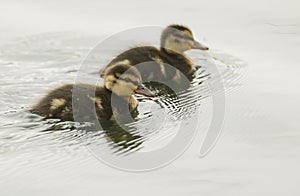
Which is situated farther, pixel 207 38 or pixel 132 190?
pixel 207 38

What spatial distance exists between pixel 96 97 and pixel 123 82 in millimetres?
161

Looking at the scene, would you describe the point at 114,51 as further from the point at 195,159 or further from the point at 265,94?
the point at 195,159

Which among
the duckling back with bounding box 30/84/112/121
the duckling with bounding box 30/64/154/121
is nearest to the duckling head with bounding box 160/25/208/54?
the duckling with bounding box 30/64/154/121

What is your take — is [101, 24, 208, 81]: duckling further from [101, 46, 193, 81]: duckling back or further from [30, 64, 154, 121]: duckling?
[30, 64, 154, 121]: duckling

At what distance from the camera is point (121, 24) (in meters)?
4.61

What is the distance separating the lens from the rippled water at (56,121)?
272cm

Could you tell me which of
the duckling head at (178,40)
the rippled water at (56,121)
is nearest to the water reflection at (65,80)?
the rippled water at (56,121)

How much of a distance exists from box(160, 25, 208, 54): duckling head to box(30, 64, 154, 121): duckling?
76 centimetres

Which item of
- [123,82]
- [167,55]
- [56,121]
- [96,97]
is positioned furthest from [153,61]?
[56,121]

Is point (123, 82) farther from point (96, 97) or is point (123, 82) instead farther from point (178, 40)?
point (178, 40)

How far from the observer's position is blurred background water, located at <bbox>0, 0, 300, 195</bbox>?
7.92ft

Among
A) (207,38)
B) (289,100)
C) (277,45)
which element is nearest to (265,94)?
(289,100)

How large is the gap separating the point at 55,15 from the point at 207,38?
1103 millimetres

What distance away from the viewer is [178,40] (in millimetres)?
4254
